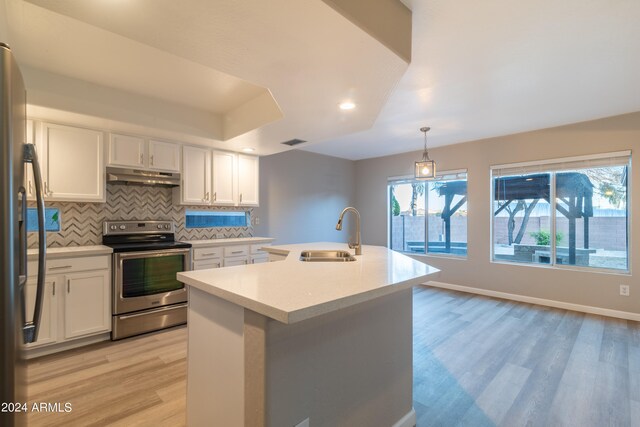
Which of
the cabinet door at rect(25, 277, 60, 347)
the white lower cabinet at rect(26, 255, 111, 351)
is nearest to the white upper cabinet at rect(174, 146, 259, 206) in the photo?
the white lower cabinet at rect(26, 255, 111, 351)

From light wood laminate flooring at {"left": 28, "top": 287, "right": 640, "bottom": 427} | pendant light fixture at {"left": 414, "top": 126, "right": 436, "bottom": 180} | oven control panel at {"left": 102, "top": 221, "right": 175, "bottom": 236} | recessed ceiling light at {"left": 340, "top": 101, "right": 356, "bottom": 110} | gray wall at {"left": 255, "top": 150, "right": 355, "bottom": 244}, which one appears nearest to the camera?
light wood laminate flooring at {"left": 28, "top": 287, "right": 640, "bottom": 427}

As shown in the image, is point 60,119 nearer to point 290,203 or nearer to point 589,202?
point 290,203

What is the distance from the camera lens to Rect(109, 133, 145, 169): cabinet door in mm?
3084

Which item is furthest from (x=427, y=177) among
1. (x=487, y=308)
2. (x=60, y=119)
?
(x=60, y=119)

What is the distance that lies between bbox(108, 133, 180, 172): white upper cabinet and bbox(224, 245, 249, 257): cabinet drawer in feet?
3.74

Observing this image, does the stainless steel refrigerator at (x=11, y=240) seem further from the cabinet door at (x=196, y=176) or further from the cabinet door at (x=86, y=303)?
the cabinet door at (x=196, y=176)

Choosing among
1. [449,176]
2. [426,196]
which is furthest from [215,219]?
[449,176]

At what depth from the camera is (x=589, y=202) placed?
384cm

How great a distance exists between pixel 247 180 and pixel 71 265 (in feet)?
7.05

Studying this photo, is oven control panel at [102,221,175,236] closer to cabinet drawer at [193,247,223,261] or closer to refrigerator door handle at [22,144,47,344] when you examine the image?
cabinet drawer at [193,247,223,261]

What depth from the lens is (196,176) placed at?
145 inches

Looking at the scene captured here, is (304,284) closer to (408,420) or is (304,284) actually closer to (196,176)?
(408,420)

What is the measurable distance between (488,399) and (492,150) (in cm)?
368

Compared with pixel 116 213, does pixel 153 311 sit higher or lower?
lower
